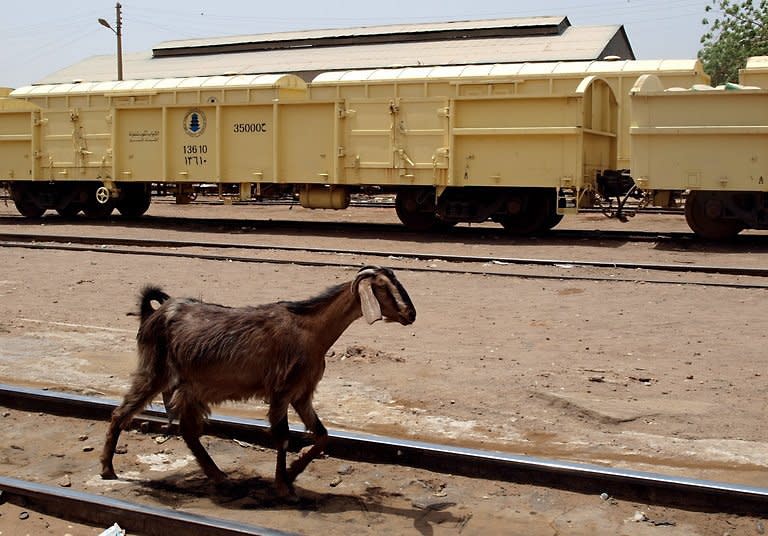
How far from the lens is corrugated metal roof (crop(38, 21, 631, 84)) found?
3784 cm

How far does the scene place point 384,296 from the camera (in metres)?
4.75

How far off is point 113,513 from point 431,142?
1498 cm

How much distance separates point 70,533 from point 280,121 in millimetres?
16593

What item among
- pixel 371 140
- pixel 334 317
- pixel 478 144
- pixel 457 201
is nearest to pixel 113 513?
pixel 334 317

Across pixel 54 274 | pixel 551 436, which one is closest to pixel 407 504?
pixel 551 436

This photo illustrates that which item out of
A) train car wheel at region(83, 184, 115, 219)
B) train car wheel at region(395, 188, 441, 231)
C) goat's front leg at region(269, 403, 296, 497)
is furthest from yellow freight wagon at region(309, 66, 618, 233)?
goat's front leg at region(269, 403, 296, 497)

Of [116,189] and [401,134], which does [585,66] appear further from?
[116,189]

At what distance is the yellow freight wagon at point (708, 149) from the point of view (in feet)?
53.0

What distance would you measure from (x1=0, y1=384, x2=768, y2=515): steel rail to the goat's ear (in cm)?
119

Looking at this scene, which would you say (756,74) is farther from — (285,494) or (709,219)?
(285,494)

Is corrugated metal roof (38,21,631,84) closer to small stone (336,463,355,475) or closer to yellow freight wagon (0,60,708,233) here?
yellow freight wagon (0,60,708,233)

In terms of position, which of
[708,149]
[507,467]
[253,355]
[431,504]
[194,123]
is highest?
[194,123]

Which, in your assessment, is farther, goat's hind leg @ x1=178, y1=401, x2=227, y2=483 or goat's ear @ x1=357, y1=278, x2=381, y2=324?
goat's hind leg @ x1=178, y1=401, x2=227, y2=483

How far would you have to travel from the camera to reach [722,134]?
1628 cm
